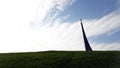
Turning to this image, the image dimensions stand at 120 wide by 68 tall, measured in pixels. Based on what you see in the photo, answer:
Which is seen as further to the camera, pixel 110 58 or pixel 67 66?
pixel 110 58

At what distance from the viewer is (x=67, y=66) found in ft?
102

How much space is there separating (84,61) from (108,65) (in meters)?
3.14

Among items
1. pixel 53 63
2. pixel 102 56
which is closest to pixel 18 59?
pixel 53 63

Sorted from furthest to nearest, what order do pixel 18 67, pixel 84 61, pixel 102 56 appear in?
1. pixel 102 56
2. pixel 84 61
3. pixel 18 67

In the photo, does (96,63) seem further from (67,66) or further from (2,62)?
(2,62)

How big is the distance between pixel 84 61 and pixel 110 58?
4.24 metres

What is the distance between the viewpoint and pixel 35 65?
102ft

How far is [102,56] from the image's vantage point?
119ft

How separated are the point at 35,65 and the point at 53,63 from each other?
2313mm

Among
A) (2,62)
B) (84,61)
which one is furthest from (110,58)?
(2,62)

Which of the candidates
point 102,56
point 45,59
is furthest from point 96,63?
point 45,59

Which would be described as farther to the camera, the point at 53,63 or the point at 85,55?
the point at 85,55

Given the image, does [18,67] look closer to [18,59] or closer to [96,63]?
[18,59]

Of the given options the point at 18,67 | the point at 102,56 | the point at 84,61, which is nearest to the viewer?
the point at 18,67
